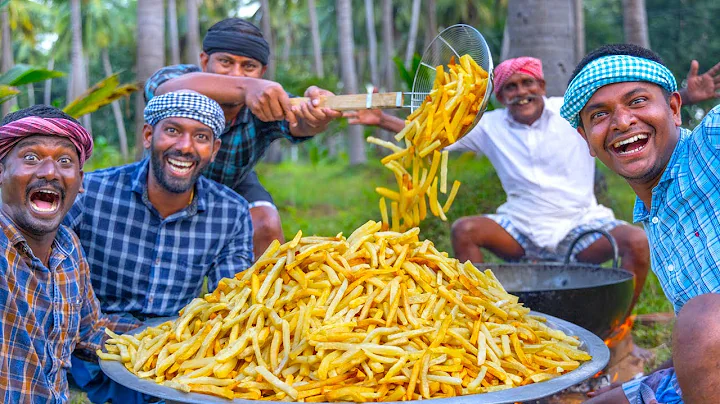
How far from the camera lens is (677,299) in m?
2.72

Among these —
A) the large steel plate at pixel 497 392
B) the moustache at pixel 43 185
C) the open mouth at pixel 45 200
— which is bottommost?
the large steel plate at pixel 497 392

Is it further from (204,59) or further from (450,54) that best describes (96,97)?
(450,54)

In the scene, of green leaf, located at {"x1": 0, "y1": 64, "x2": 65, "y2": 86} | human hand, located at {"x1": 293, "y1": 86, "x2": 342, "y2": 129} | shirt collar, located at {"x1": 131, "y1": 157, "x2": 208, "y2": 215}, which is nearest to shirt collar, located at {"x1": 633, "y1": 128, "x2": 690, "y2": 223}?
human hand, located at {"x1": 293, "y1": 86, "x2": 342, "y2": 129}

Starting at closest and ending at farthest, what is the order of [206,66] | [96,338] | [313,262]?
1. [313,262]
2. [96,338]
3. [206,66]

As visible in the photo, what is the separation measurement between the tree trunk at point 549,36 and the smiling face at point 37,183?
5.50m

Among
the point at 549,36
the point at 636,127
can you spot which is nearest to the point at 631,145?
the point at 636,127

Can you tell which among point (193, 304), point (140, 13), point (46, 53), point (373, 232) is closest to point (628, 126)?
point (373, 232)

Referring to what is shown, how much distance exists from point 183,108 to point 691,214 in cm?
246

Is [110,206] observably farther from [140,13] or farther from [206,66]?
[140,13]

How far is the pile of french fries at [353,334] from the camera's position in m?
2.34

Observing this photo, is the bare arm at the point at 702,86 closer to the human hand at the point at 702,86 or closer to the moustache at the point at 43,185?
the human hand at the point at 702,86

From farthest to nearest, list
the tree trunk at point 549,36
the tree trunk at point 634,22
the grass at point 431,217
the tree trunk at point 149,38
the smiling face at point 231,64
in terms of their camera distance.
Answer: the tree trunk at point 634,22, the tree trunk at point 149,38, the tree trunk at point 549,36, the grass at point 431,217, the smiling face at point 231,64

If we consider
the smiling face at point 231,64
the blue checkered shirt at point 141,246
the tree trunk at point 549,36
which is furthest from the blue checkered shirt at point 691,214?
the tree trunk at point 549,36

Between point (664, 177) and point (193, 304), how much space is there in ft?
6.21
